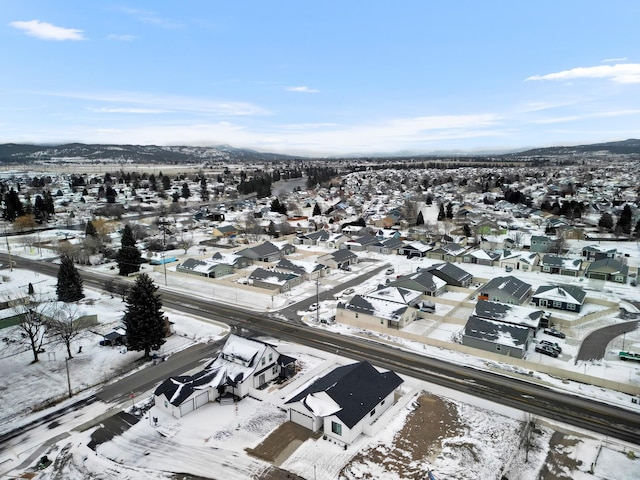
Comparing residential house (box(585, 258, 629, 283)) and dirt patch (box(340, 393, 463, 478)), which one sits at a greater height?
residential house (box(585, 258, 629, 283))

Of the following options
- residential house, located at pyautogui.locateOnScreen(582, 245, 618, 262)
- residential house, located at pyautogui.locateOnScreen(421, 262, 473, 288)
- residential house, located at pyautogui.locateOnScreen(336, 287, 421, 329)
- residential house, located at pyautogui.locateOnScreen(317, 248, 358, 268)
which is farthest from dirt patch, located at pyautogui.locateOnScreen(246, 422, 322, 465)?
residential house, located at pyautogui.locateOnScreen(582, 245, 618, 262)

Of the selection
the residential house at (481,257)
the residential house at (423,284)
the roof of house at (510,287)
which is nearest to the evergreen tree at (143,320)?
the residential house at (423,284)

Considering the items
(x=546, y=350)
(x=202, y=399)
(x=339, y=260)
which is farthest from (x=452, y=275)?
(x=202, y=399)

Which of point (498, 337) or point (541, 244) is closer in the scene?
point (498, 337)

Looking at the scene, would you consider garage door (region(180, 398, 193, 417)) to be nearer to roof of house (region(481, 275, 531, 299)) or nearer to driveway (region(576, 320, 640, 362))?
driveway (region(576, 320, 640, 362))

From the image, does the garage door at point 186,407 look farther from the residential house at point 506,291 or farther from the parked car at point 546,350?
the residential house at point 506,291

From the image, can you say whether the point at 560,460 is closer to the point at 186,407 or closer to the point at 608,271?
the point at 186,407
